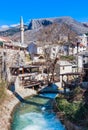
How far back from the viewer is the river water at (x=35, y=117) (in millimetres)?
25755

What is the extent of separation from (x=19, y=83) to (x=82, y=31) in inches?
2551

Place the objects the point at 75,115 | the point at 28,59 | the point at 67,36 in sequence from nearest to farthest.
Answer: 1. the point at 75,115
2. the point at 28,59
3. the point at 67,36

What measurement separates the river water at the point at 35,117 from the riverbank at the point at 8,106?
550mm

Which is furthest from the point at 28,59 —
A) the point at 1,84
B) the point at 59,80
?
the point at 1,84

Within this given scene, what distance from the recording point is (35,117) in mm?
28781

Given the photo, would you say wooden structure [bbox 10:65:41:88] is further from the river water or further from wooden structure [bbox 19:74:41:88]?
the river water

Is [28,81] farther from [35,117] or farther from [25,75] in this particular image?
[35,117]

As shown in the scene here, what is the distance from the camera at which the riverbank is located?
1000 inches

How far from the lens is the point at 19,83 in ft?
137

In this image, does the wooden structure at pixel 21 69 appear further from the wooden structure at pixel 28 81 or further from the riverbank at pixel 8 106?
the riverbank at pixel 8 106

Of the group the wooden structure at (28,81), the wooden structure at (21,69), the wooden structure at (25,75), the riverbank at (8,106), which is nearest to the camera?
the riverbank at (8,106)

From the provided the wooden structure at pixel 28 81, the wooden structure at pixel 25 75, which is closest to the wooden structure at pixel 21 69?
the wooden structure at pixel 25 75

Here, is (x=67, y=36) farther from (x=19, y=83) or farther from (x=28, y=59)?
(x=19, y=83)

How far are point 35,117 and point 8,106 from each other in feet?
13.4
